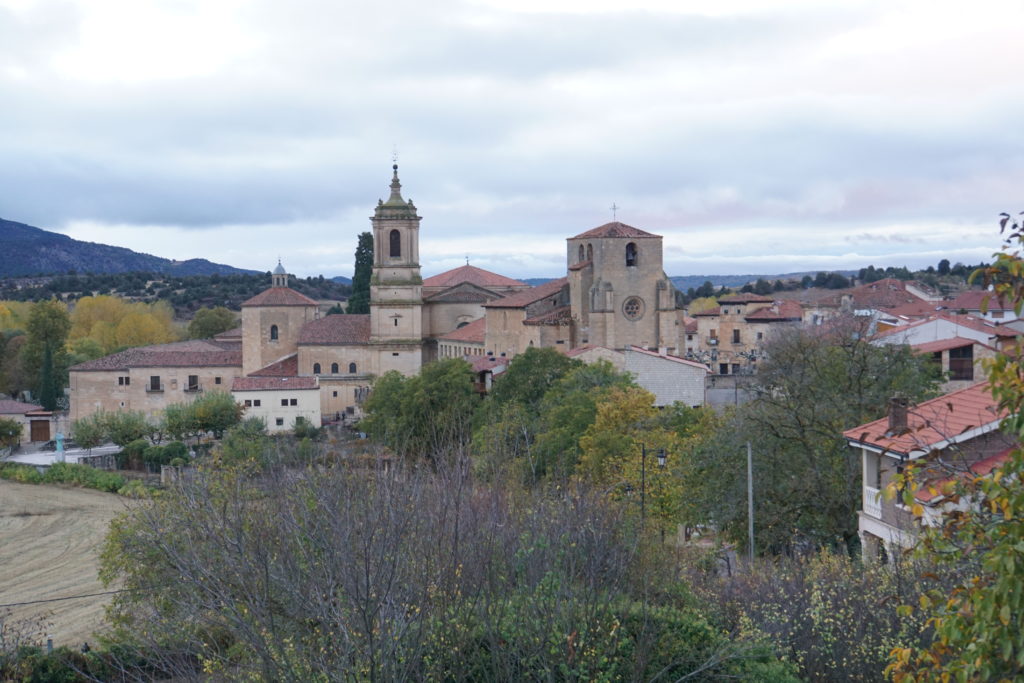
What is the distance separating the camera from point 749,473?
20797mm

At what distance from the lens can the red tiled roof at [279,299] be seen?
6562 centimetres

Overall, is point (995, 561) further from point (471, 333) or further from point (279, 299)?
point (279, 299)

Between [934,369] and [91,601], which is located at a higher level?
[934,369]

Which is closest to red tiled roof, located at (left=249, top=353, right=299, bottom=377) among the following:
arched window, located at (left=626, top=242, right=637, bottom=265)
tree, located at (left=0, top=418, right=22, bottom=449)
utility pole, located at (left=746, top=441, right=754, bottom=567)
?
tree, located at (left=0, top=418, right=22, bottom=449)

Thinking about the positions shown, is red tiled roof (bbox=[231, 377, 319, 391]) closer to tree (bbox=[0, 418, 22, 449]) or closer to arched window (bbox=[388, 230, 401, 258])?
tree (bbox=[0, 418, 22, 449])

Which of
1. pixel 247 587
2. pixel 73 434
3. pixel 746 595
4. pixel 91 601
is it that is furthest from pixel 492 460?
pixel 73 434

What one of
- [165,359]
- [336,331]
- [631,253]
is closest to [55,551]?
[165,359]

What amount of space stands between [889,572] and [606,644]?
17.2 ft

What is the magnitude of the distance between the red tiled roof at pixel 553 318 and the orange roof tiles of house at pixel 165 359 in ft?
62.1

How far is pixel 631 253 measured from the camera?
192ft

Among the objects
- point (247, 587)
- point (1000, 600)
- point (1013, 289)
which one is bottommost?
point (247, 587)

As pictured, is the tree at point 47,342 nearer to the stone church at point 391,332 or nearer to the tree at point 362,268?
the stone church at point 391,332

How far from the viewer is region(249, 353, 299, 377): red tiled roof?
63.2 meters

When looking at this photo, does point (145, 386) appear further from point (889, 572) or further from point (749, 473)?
point (889, 572)
